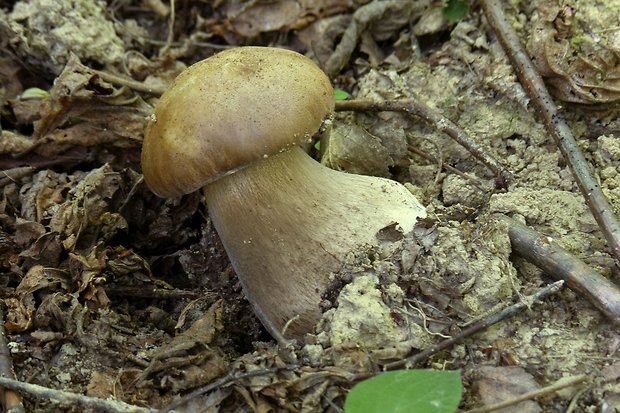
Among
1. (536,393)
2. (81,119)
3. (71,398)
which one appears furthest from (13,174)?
(536,393)

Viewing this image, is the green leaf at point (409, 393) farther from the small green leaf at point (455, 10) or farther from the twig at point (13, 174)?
the small green leaf at point (455, 10)

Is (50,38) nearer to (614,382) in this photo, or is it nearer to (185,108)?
(185,108)

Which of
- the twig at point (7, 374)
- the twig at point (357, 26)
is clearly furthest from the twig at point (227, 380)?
the twig at point (357, 26)

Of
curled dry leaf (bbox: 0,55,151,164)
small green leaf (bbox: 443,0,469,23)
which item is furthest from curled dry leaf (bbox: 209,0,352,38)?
curled dry leaf (bbox: 0,55,151,164)

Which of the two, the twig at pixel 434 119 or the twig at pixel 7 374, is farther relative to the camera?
the twig at pixel 434 119

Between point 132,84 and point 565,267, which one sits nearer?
point 565,267

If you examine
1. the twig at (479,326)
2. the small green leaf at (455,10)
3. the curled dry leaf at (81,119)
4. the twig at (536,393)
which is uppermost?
the small green leaf at (455,10)

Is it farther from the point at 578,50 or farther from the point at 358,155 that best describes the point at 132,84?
the point at 578,50
